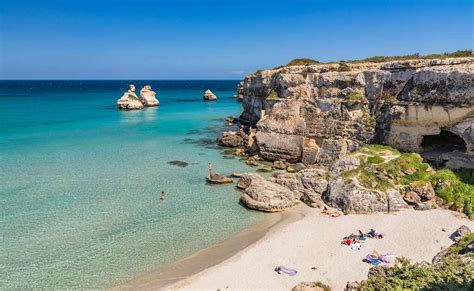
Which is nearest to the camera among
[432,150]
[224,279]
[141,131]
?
[224,279]

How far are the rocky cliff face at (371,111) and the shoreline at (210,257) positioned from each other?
36.6 ft

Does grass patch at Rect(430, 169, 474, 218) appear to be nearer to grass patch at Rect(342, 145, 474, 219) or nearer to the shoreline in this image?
grass patch at Rect(342, 145, 474, 219)

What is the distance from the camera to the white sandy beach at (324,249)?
Answer: 15352 millimetres

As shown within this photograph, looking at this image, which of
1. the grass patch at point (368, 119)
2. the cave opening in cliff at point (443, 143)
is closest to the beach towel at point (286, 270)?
the cave opening in cliff at point (443, 143)

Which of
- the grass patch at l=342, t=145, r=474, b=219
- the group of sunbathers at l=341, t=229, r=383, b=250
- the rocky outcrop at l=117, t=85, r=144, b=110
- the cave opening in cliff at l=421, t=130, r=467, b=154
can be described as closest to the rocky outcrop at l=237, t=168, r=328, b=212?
the grass patch at l=342, t=145, r=474, b=219

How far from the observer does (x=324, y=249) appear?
1775 centimetres

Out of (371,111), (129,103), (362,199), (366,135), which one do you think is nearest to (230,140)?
(366,135)

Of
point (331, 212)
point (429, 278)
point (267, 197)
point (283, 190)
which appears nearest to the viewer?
point (429, 278)

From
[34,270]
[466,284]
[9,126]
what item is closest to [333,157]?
[466,284]

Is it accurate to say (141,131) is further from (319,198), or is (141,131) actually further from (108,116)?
(319,198)

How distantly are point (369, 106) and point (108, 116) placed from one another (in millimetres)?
53957

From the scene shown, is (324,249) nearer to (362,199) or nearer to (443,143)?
(362,199)

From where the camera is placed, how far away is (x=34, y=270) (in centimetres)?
1625

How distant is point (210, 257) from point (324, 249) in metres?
5.74
